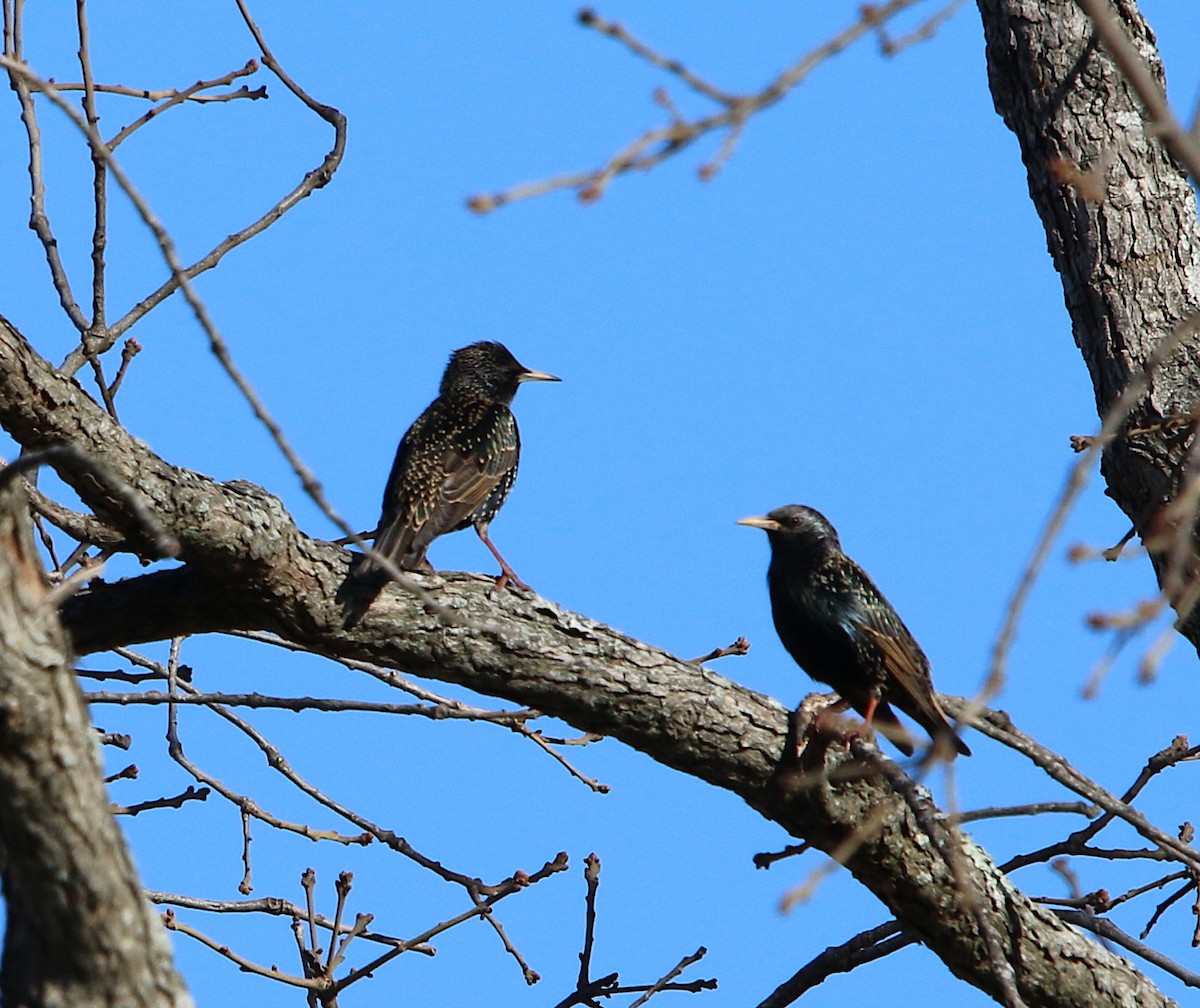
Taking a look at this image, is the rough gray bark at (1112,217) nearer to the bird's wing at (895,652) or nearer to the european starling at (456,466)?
the bird's wing at (895,652)

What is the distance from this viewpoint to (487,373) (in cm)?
Result: 818

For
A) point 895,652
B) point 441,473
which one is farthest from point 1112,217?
point 441,473

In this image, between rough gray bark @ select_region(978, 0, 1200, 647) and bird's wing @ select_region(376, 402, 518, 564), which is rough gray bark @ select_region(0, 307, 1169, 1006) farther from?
bird's wing @ select_region(376, 402, 518, 564)

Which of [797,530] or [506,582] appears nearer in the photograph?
[506,582]

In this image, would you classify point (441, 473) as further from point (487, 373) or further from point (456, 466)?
point (487, 373)

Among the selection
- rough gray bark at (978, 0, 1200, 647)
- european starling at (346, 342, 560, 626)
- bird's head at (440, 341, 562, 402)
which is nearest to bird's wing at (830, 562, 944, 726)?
rough gray bark at (978, 0, 1200, 647)

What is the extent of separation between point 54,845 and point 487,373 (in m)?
5.75

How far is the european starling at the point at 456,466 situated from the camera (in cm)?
612

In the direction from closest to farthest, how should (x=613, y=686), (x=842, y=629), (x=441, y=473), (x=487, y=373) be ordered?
(x=613, y=686) < (x=842, y=629) < (x=441, y=473) < (x=487, y=373)

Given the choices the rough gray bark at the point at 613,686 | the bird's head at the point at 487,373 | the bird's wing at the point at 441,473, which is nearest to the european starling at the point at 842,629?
the rough gray bark at the point at 613,686

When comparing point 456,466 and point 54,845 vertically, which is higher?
point 456,466

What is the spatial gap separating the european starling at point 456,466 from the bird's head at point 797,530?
108cm

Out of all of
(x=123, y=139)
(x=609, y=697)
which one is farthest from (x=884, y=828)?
(x=123, y=139)

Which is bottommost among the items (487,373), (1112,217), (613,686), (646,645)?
(613,686)
